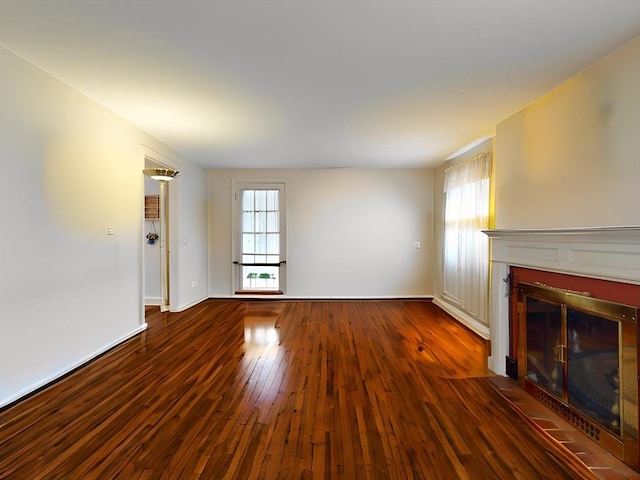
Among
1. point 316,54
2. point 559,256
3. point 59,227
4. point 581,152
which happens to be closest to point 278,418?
point 559,256

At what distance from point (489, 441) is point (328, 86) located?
9.32ft

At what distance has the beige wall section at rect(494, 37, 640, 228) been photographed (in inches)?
72.0

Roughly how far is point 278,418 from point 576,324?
2235mm

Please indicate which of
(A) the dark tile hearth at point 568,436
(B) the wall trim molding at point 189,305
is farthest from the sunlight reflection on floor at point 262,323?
(A) the dark tile hearth at point 568,436

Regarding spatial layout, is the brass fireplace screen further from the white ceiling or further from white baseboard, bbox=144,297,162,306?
white baseboard, bbox=144,297,162,306

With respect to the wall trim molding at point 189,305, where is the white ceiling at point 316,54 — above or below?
above

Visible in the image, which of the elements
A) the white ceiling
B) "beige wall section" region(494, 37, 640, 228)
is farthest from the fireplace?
the white ceiling

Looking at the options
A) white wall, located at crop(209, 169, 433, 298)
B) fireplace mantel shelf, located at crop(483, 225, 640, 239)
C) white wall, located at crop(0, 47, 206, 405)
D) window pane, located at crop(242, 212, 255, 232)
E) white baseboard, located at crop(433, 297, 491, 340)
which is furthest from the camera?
window pane, located at crop(242, 212, 255, 232)

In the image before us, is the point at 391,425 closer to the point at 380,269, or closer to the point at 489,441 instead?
the point at 489,441

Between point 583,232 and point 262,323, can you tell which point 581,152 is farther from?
point 262,323

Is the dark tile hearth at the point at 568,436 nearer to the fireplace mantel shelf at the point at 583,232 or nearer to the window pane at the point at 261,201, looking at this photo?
the fireplace mantel shelf at the point at 583,232

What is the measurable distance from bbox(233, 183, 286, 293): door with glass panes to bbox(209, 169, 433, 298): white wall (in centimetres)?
21

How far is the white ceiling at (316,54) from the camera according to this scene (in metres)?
1.59

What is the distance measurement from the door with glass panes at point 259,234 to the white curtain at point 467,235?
305 centimetres
